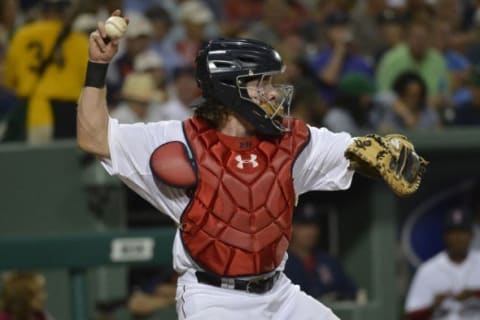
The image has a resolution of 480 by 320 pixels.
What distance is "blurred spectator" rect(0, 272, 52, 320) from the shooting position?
297 inches

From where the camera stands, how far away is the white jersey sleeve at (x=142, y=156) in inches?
192

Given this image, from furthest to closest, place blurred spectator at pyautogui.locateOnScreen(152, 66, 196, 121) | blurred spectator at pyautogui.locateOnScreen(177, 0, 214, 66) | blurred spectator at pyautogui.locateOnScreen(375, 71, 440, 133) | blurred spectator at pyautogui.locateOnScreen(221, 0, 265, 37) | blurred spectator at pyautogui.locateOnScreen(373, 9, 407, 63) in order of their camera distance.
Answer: blurred spectator at pyautogui.locateOnScreen(221, 0, 265, 37) → blurred spectator at pyautogui.locateOnScreen(373, 9, 407, 63) → blurred spectator at pyautogui.locateOnScreen(177, 0, 214, 66) → blurred spectator at pyautogui.locateOnScreen(375, 71, 440, 133) → blurred spectator at pyautogui.locateOnScreen(152, 66, 196, 121)

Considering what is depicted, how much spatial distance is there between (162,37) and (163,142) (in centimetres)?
581

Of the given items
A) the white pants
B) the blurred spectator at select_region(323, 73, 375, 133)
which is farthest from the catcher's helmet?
the blurred spectator at select_region(323, 73, 375, 133)

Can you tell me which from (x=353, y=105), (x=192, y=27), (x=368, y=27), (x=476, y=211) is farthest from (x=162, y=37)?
(x=476, y=211)

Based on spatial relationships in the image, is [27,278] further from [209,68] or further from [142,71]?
[209,68]

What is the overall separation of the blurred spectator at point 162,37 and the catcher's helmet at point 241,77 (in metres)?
5.53

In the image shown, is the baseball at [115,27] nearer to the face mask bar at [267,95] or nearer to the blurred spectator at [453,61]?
the face mask bar at [267,95]

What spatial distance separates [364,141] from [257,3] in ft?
24.0

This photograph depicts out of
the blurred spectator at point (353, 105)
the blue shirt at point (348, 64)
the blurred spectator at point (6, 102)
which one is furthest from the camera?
the blue shirt at point (348, 64)

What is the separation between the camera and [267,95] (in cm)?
500

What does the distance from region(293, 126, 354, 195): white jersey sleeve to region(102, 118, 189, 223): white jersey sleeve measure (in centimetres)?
46

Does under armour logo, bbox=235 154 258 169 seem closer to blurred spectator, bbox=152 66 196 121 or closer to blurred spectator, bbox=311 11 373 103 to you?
blurred spectator, bbox=152 66 196 121

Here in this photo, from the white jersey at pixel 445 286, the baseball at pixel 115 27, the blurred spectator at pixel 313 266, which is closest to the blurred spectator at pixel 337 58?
the blurred spectator at pixel 313 266
